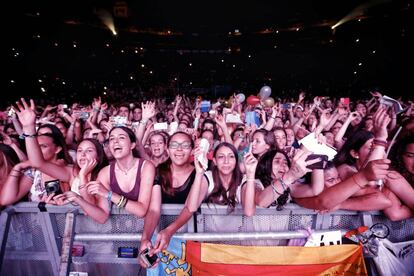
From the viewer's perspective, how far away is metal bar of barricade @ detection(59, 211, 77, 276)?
199cm

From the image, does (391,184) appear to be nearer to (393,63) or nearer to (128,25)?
(393,63)

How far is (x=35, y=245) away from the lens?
2.23 metres

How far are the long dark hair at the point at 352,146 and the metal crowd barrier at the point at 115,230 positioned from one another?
120 cm

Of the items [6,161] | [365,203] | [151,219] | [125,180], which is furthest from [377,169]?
[6,161]

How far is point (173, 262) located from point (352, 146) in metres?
2.55

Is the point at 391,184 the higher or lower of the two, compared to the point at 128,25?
lower

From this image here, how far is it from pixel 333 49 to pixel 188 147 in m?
22.9

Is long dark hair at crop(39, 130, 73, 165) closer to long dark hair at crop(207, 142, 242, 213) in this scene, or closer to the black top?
the black top

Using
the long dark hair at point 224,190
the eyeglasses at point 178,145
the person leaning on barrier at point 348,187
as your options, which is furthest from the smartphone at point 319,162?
the eyeglasses at point 178,145

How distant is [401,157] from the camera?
Answer: 2.56m

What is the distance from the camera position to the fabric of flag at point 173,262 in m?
2.11

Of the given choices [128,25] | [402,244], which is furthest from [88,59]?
[402,244]

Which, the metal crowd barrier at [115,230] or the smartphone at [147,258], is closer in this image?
the smartphone at [147,258]

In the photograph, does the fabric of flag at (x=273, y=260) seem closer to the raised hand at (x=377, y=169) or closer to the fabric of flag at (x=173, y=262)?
the fabric of flag at (x=173, y=262)
